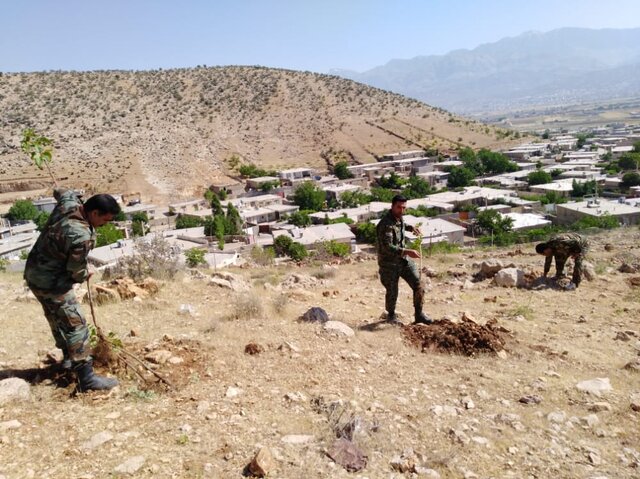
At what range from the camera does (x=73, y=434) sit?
2992 millimetres

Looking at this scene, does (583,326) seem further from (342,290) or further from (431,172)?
(431,172)

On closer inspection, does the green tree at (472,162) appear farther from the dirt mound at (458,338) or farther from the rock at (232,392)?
the rock at (232,392)

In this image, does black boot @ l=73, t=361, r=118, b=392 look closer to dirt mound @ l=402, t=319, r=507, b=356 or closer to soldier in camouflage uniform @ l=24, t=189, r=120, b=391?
soldier in camouflage uniform @ l=24, t=189, r=120, b=391

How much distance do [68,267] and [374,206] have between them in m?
33.7

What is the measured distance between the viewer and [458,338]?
486 centimetres

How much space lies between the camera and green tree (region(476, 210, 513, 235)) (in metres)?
27.8

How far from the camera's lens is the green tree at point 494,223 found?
2778cm

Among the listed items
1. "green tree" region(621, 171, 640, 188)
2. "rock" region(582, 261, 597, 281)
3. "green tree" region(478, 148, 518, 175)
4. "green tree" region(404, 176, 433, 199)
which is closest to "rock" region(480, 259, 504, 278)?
"rock" region(582, 261, 597, 281)

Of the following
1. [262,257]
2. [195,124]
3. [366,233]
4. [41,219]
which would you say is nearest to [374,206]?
[366,233]

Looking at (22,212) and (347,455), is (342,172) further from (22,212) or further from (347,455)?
(347,455)

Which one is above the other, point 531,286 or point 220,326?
point 220,326

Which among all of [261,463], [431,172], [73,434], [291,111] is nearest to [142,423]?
[73,434]

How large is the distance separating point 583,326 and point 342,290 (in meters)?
3.44

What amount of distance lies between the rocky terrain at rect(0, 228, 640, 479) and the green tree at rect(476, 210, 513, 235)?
22173 mm
